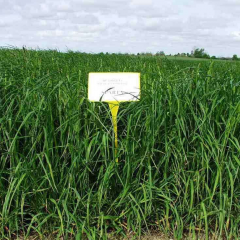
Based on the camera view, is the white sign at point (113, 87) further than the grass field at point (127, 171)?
Yes

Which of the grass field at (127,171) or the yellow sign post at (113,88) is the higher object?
the yellow sign post at (113,88)

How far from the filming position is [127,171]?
75.4 inches

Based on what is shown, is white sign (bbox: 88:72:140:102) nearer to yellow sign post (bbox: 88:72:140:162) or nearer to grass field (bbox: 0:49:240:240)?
yellow sign post (bbox: 88:72:140:162)

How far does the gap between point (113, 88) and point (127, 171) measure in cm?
72

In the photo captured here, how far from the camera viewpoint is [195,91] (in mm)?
2188

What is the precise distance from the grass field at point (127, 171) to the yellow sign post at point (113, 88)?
0.10 m

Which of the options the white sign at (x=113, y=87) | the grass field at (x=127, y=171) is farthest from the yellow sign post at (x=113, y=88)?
the grass field at (x=127, y=171)

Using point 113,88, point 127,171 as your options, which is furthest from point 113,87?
point 127,171

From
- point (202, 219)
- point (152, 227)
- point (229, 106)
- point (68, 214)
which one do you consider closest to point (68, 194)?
point (68, 214)

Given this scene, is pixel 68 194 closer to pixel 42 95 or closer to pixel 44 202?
pixel 44 202

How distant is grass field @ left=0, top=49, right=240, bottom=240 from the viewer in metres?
1.90

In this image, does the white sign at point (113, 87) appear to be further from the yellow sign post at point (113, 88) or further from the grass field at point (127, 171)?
the grass field at point (127, 171)

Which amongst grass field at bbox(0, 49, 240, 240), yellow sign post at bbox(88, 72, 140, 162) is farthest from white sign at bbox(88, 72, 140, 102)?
grass field at bbox(0, 49, 240, 240)

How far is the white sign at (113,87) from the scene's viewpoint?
2.29 metres
